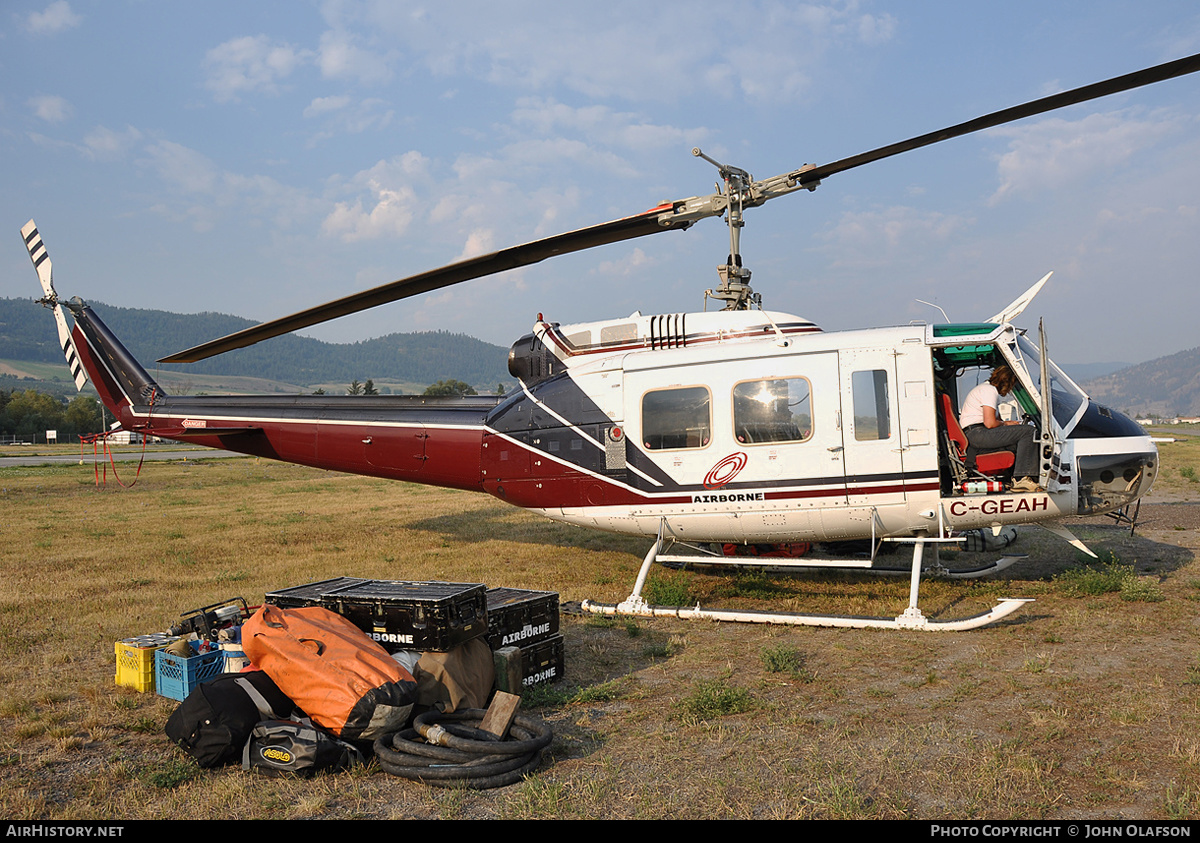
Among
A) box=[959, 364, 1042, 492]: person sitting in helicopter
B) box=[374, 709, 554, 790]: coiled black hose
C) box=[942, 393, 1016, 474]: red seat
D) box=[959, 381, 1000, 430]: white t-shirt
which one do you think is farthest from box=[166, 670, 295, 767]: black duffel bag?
box=[959, 381, 1000, 430]: white t-shirt

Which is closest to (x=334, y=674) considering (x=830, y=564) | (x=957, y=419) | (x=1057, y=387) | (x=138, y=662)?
(x=138, y=662)

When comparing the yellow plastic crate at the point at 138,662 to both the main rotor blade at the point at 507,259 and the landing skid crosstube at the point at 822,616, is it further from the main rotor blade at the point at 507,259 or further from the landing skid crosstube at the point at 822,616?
the landing skid crosstube at the point at 822,616

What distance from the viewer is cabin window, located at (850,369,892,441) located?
815cm

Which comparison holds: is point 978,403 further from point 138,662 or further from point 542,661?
point 138,662

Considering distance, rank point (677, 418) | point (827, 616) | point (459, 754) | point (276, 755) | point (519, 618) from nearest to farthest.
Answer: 1. point (459, 754)
2. point (276, 755)
3. point (519, 618)
4. point (827, 616)
5. point (677, 418)

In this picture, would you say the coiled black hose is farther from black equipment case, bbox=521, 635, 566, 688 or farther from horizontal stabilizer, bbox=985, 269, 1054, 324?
horizontal stabilizer, bbox=985, 269, 1054, 324

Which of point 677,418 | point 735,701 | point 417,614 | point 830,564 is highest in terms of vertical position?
point 677,418

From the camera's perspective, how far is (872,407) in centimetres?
818

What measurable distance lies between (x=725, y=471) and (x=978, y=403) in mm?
3007

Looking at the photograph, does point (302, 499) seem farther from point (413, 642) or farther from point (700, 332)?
point (413, 642)

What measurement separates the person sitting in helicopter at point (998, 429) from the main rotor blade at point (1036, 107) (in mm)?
2935
